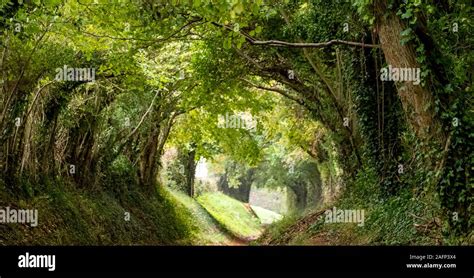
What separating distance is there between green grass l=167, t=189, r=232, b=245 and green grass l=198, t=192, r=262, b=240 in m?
1.98

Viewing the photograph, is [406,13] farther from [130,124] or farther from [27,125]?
[130,124]

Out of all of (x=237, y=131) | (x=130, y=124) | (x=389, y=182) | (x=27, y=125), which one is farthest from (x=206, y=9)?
(x=237, y=131)

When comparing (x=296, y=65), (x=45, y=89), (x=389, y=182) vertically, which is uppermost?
(x=296, y=65)

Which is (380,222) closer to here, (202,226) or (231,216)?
(202,226)

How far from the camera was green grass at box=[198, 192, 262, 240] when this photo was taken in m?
33.1

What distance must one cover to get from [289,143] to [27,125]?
565 inches

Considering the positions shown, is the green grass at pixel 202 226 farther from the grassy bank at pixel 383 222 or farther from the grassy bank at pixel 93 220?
the grassy bank at pixel 383 222

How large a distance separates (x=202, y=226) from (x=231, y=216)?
1057 centimetres

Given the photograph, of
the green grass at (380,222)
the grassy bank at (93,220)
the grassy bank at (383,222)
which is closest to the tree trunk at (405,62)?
the grassy bank at (383,222)

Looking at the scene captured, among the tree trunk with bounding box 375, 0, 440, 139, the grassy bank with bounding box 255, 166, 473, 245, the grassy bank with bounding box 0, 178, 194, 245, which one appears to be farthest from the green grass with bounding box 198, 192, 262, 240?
the tree trunk with bounding box 375, 0, 440, 139

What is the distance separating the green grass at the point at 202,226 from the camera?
24.6 metres

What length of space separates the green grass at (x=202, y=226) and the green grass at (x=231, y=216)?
1982 millimetres

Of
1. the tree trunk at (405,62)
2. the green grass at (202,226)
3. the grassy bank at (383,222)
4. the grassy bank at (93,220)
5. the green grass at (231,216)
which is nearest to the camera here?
the tree trunk at (405,62)

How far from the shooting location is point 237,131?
76.0 feet
